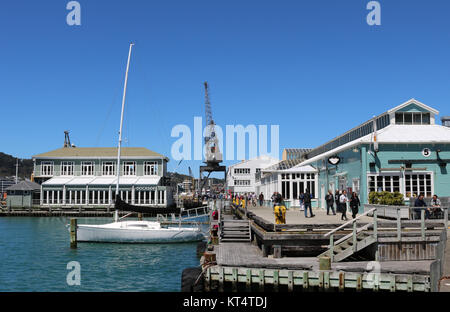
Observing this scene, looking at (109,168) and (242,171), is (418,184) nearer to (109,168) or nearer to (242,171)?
(109,168)

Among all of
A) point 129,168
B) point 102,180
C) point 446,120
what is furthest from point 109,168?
point 446,120

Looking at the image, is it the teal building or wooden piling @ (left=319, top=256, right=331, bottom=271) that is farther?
the teal building

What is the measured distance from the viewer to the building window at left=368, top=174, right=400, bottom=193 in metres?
27.6

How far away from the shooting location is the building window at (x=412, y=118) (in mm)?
31219

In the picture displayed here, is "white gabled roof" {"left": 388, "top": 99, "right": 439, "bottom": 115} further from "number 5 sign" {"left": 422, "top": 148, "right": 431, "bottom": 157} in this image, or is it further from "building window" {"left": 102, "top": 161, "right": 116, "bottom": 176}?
"building window" {"left": 102, "top": 161, "right": 116, "bottom": 176}

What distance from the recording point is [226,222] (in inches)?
1037

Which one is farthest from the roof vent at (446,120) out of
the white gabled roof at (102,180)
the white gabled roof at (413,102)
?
the white gabled roof at (102,180)

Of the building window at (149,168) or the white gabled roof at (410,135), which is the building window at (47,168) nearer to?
the building window at (149,168)

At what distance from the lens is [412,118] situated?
3128 centimetres

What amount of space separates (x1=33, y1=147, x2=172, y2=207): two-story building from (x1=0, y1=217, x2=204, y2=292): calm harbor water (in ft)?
102

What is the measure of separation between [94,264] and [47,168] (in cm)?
5528

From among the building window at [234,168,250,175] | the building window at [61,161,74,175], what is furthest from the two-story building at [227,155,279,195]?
the building window at [61,161,74,175]

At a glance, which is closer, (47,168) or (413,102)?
(413,102)

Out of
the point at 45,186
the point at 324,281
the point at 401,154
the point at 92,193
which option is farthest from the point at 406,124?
the point at 45,186
